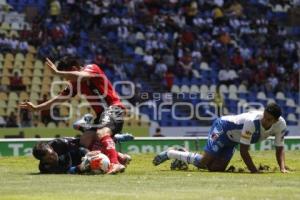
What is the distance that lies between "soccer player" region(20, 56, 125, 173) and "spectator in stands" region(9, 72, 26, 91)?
55.1 feet

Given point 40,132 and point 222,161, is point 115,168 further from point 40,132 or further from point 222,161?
point 40,132

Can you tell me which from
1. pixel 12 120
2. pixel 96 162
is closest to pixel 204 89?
pixel 12 120

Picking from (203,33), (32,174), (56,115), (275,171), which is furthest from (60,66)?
(203,33)

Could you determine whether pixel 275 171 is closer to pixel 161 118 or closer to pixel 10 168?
pixel 10 168

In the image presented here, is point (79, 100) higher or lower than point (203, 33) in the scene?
lower

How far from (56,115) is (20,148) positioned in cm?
708

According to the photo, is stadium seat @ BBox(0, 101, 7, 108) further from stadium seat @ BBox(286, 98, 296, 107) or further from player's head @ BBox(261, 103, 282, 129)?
player's head @ BBox(261, 103, 282, 129)

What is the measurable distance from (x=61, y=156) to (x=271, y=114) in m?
3.66

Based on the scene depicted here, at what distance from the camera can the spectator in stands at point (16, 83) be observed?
3153 cm

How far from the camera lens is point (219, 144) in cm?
1490

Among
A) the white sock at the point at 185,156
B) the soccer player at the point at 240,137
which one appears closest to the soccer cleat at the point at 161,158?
the soccer player at the point at 240,137

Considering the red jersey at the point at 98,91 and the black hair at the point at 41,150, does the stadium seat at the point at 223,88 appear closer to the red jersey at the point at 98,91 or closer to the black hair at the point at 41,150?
the red jersey at the point at 98,91

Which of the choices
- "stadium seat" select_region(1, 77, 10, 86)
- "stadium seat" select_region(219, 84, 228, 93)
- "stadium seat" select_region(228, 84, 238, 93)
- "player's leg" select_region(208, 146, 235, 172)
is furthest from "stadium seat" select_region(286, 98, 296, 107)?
"player's leg" select_region(208, 146, 235, 172)

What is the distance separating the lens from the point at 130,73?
34438 millimetres
